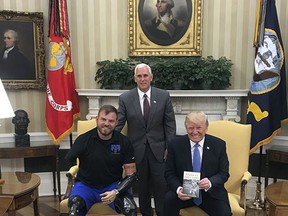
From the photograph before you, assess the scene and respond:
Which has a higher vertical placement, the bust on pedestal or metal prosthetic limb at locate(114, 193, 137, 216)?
the bust on pedestal

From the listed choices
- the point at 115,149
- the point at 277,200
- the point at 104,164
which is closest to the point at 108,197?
the point at 104,164

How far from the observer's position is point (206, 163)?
230 centimetres

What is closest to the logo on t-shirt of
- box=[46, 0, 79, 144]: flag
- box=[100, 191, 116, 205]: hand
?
box=[100, 191, 116, 205]: hand

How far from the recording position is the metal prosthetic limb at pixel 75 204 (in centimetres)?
221

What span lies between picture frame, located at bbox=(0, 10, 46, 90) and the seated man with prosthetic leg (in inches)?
75.3

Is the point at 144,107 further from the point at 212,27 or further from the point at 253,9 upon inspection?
the point at 253,9

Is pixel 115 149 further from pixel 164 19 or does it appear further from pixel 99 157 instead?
pixel 164 19

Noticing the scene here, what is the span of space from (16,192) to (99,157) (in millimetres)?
687

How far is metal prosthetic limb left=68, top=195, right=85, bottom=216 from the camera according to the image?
7.25 ft

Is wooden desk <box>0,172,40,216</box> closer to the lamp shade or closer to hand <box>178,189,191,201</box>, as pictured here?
the lamp shade

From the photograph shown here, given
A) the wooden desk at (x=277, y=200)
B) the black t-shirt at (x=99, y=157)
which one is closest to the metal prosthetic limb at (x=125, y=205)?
the black t-shirt at (x=99, y=157)

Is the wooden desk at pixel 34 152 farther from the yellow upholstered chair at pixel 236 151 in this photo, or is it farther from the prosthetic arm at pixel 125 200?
the yellow upholstered chair at pixel 236 151

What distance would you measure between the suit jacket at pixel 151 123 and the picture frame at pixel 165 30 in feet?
4.29

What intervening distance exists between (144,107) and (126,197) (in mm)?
845
